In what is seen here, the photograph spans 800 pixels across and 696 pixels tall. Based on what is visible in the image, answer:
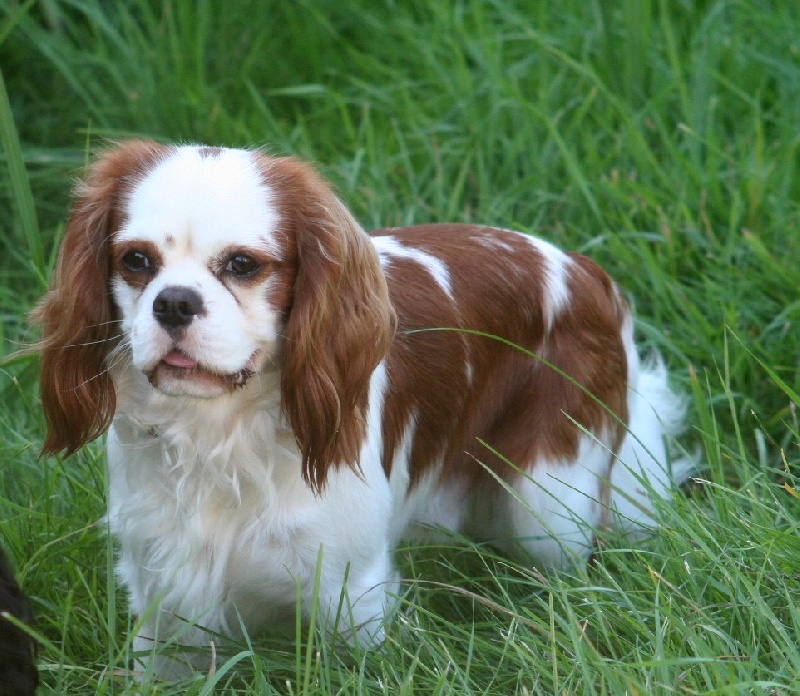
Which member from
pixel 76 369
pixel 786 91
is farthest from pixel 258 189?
pixel 786 91

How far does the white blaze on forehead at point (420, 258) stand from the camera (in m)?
2.97

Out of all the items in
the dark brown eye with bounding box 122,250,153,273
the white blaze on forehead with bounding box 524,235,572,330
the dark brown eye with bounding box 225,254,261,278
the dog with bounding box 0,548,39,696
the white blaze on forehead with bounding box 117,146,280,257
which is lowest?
the dog with bounding box 0,548,39,696

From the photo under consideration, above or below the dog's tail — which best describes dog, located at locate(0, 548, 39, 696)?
above

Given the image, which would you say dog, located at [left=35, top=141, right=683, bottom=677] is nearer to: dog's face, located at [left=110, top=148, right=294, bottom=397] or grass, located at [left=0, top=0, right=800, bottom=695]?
dog's face, located at [left=110, top=148, right=294, bottom=397]

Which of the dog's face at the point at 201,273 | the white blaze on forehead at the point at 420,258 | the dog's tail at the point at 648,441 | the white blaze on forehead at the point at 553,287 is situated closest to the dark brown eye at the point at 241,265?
the dog's face at the point at 201,273

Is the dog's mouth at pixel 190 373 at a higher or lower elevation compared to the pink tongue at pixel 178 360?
lower

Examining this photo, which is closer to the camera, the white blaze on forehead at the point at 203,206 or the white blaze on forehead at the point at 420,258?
the white blaze on forehead at the point at 203,206

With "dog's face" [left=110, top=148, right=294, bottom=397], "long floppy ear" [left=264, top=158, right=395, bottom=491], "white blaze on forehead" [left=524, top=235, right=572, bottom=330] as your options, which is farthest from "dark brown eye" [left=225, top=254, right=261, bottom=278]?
"white blaze on forehead" [left=524, top=235, right=572, bottom=330]

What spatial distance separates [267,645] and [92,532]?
1.65 ft

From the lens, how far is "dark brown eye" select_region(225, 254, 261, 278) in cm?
236

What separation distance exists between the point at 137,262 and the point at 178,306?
209mm

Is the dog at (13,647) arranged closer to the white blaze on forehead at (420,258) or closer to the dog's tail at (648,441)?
the white blaze on forehead at (420,258)

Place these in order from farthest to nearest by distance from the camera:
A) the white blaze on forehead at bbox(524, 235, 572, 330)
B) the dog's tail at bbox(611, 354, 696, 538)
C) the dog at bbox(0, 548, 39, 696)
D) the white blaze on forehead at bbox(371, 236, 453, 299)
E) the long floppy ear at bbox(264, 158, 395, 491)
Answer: the dog's tail at bbox(611, 354, 696, 538), the white blaze on forehead at bbox(524, 235, 572, 330), the white blaze on forehead at bbox(371, 236, 453, 299), the long floppy ear at bbox(264, 158, 395, 491), the dog at bbox(0, 548, 39, 696)

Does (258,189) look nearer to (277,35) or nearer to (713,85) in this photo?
(713,85)
